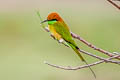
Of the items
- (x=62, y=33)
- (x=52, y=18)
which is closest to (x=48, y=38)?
(x=62, y=33)

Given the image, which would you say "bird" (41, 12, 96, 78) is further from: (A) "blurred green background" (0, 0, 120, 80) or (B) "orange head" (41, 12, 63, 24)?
(A) "blurred green background" (0, 0, 120, 80)

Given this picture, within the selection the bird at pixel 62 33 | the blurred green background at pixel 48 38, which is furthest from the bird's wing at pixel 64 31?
the blurred green background at pixel 48 38

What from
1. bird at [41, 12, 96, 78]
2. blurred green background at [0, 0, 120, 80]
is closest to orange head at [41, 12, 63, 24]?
bird at [41, 12, 96, 78]

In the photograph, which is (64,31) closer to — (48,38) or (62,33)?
(62,33)

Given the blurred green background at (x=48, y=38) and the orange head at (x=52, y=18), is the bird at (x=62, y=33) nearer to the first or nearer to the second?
the orange head at (x=52, y=18)

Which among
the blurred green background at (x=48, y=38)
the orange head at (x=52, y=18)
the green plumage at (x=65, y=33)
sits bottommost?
the blurred green background at (x=48, y=38)

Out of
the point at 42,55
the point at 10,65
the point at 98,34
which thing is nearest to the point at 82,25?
the point at 98,34

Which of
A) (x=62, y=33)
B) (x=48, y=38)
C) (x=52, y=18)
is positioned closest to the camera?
(x=52, y=18)
